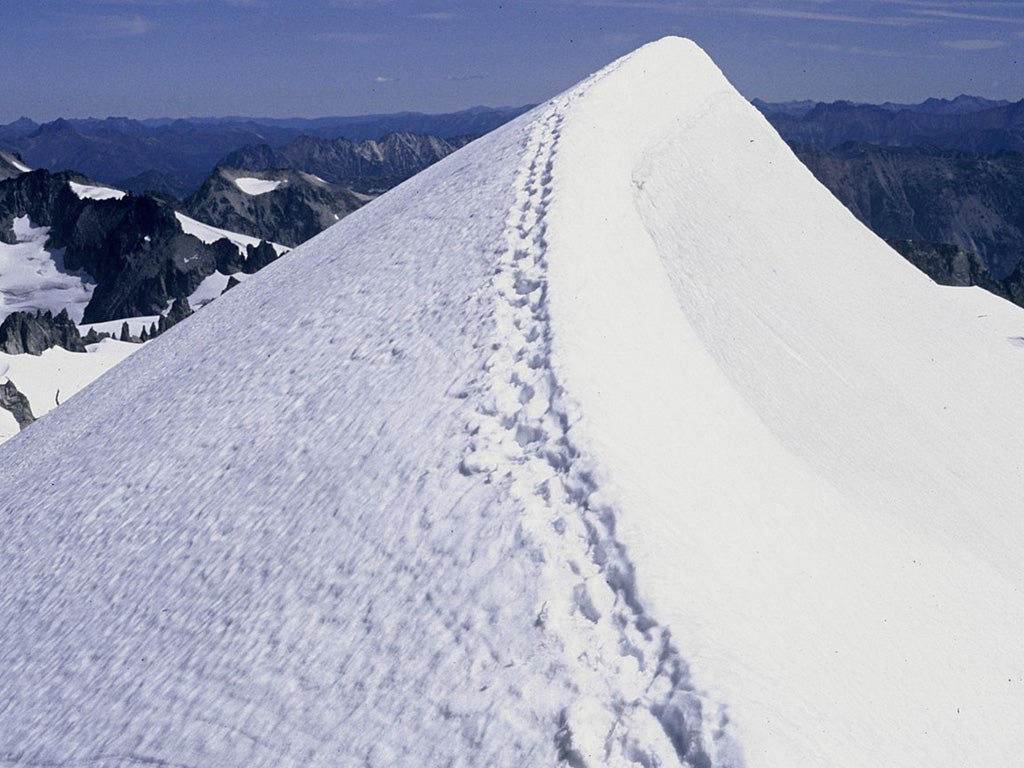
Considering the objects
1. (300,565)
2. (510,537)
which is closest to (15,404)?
(300,565)

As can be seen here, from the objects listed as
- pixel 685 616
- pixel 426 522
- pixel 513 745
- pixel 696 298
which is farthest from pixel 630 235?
pixel 513 745

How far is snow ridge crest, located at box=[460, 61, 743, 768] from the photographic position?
17.7ft

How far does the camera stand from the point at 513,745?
5727mm

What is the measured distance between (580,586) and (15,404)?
78.0m

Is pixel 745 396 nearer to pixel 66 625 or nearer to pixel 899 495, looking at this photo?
pixel 899 495

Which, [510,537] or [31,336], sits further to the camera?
[31,336]

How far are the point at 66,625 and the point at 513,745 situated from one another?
253 inches

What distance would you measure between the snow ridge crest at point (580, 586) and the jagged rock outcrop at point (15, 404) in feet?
237

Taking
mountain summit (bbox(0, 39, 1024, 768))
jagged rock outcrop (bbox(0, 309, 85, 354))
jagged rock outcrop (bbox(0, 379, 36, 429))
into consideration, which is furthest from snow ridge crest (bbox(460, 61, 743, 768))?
jagged rock outcrop (bbox(0, 309, 85, 354))

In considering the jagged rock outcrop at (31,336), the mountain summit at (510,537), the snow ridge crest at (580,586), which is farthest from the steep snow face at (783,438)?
the jagged rock outcrop at (31,336)

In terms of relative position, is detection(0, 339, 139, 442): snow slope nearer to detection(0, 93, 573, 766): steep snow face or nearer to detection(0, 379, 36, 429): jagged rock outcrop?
detection(0, 379, 36, 429): jagged rock outcrop

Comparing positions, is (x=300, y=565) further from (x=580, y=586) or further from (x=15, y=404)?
(x=15, y=404)

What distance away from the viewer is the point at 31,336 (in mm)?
97125

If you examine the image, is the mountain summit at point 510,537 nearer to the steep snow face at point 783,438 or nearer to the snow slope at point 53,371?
Answer: the steep snow face at point 783,438
